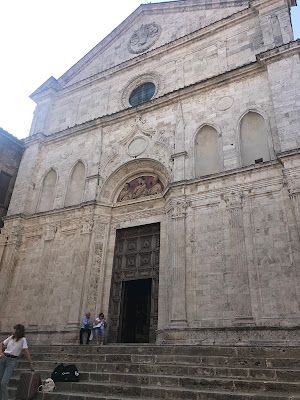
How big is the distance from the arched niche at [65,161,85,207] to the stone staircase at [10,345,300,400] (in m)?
8.08

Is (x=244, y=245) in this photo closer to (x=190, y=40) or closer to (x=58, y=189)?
(x=58, y=189)

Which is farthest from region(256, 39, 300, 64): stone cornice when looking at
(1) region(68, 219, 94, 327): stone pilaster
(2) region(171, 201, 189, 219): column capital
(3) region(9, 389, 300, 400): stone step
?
(3) region(9, 389, 300, 400): stone step

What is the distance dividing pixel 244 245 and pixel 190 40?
1066 cm

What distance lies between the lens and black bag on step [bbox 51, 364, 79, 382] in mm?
7426

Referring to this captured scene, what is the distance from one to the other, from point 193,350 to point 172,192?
20.0 ft

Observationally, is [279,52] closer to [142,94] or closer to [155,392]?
[142,94]

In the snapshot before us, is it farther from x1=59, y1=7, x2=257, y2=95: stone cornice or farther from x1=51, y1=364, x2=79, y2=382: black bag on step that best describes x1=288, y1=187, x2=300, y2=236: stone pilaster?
x1=59, y1=7, x2=257, y2=95: stone cornice

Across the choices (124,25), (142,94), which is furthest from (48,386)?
(124,25)

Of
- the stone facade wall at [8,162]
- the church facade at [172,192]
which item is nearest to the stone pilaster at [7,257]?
the church facade at [172,192]

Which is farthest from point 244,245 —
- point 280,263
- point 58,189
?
point 58,189

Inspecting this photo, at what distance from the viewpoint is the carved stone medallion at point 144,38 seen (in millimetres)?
18016

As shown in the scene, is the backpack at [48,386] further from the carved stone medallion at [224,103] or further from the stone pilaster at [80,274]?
the carved stone medallion at [224,103]

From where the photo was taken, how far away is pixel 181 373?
7188 mm

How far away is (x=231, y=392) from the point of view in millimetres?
5898
